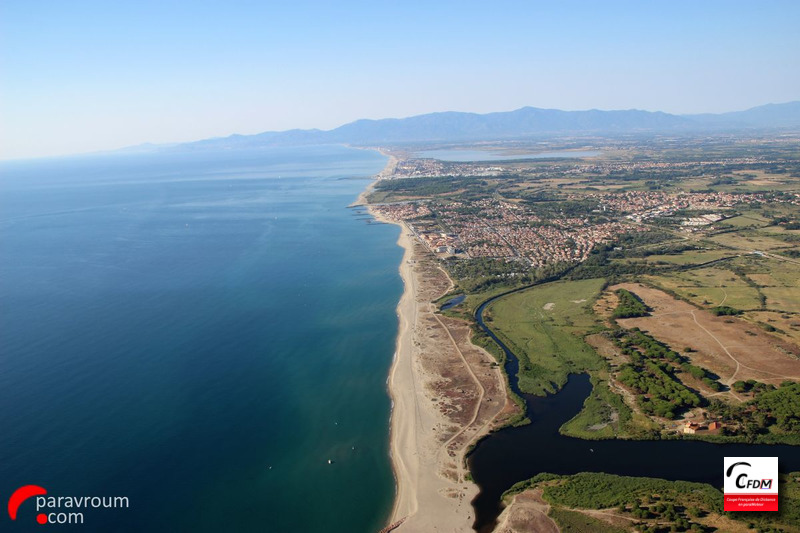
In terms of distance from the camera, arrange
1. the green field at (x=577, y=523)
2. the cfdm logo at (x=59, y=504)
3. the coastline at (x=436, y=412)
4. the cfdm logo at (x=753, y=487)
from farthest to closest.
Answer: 1. the coastline at (x=436, y=412)
2. the cfdm logo at (x=59, y=504)
3. the green field at (x=577, y=523)
4. the cfdm logo at (x=753, y=487)

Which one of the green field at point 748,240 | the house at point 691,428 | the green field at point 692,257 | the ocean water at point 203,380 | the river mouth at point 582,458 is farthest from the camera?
the green field at point 748,240

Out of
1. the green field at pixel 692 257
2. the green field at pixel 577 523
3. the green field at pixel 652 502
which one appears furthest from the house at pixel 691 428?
the green field at pixel 692 257

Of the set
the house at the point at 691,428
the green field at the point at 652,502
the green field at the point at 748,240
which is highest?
the green field at the point at 748,240

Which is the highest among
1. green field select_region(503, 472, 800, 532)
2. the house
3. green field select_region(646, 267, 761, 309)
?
green field select_region(646, 267, 761, 309)

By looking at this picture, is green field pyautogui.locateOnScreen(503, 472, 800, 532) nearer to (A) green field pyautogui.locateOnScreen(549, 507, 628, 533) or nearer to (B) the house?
(A) green field pyautogui.locateOnScreen(549, 507, 628, 533)

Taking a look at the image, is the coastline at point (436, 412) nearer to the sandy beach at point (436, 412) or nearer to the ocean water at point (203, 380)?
the sandy beach at point (436, 412)

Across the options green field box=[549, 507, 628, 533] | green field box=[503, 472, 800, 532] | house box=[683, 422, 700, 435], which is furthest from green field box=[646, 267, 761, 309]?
green field box=[549, 507, 628, 533]

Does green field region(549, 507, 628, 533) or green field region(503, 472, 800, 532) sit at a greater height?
green field region(503, 472, 800, 532)

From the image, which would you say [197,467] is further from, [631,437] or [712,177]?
[712,177]
